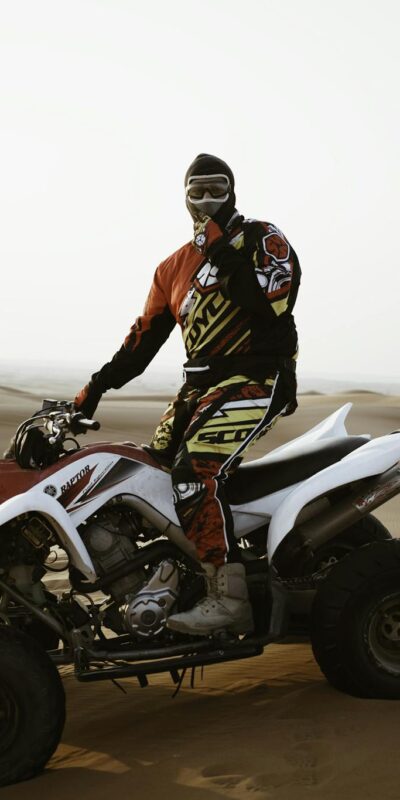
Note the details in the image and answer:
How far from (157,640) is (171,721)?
0.42m

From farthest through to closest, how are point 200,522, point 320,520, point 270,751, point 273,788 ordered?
point 320,520
point 200,522
point 270,751
point 273,788

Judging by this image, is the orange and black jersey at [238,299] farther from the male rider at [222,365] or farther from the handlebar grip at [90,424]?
the handlebar grip at [90,424]

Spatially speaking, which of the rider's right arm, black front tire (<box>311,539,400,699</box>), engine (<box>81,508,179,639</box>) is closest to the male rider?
engine (<box>81,508,179,639</box>)

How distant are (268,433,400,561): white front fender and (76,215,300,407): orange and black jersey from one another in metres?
0.58

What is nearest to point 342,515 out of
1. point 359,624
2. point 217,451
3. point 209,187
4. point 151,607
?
point 359,624

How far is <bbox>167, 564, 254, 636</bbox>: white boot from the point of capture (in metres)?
4.99

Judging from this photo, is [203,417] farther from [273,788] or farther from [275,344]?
[273,788]

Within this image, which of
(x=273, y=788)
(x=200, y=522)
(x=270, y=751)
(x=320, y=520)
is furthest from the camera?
(x=320, y=520)

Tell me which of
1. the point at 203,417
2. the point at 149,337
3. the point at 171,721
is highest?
the point at 149,337

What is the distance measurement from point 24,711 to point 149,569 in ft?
2.93

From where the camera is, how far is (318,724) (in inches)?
190

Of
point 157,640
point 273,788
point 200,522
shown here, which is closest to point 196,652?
point 157,640

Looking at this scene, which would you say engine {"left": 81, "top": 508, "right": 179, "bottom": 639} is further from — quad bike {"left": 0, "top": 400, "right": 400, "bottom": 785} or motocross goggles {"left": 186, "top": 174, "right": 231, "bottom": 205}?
motocross goggles {"left": 186, "top": 174, "right": 231, "bottom": 205}

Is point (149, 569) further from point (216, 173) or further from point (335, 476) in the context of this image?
point (216, 173)
